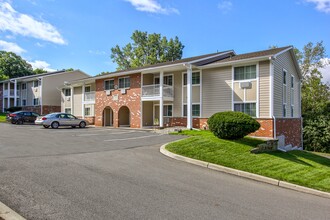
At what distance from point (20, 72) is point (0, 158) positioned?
59.6m

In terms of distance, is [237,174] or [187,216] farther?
[237,174]

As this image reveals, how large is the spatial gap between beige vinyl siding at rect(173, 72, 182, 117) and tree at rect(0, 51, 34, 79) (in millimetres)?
50748

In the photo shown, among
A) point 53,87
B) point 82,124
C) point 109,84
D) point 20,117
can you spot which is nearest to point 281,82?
point 109,84

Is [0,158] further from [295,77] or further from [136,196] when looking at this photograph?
[295,77]

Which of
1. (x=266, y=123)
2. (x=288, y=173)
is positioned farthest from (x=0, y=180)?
(x=266, y=123)

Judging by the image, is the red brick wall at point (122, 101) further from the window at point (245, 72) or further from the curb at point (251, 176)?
A: the curb at point (251, 176)

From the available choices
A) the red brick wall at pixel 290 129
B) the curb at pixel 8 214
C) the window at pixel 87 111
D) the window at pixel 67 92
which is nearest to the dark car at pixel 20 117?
the window at pixel 87 111

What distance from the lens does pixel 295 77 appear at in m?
23.8

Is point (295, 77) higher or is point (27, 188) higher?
point (295, 77)

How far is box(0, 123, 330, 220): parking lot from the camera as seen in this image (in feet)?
15.3

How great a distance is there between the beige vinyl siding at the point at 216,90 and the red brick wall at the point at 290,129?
11.9 feet

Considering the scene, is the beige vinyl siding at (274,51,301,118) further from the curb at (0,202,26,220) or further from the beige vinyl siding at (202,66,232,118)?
the curb at (0,202,26,220)

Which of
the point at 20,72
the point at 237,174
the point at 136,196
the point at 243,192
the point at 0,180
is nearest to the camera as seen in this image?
the point at 136,196

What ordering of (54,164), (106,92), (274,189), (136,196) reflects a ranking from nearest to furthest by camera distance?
(136,196)
(274,189)
(54,164)
(106,92)
